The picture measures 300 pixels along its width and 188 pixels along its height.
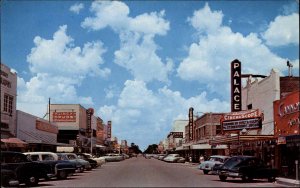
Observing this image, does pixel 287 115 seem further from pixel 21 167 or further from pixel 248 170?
pixel 21 167

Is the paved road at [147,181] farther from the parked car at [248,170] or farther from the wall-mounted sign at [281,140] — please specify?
the wall-mounted sign at [281,140]

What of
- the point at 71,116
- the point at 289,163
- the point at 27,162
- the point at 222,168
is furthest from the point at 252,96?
the point at 71,116

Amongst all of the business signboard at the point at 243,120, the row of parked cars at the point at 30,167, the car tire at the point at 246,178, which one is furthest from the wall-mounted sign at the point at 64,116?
the car tire at the point at 246,178

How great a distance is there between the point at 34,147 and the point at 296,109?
31.0 m

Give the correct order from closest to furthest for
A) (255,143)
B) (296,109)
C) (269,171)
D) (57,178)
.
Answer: (269,171), (57,178), (296,109), (255,143)

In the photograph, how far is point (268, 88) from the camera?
4078cm

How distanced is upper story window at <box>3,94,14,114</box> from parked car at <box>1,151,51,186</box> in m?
18.5

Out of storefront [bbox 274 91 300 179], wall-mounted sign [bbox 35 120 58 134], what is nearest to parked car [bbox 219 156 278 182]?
storefront [bbox 274 91 300 179]

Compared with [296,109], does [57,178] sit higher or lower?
lower

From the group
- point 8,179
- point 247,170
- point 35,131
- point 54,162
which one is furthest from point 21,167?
point 35,131

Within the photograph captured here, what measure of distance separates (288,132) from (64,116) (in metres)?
62.2

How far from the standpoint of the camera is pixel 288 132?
106 ft

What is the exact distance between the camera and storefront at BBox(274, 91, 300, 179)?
30.8 m

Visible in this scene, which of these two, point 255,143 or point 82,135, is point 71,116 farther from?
point 255,143
